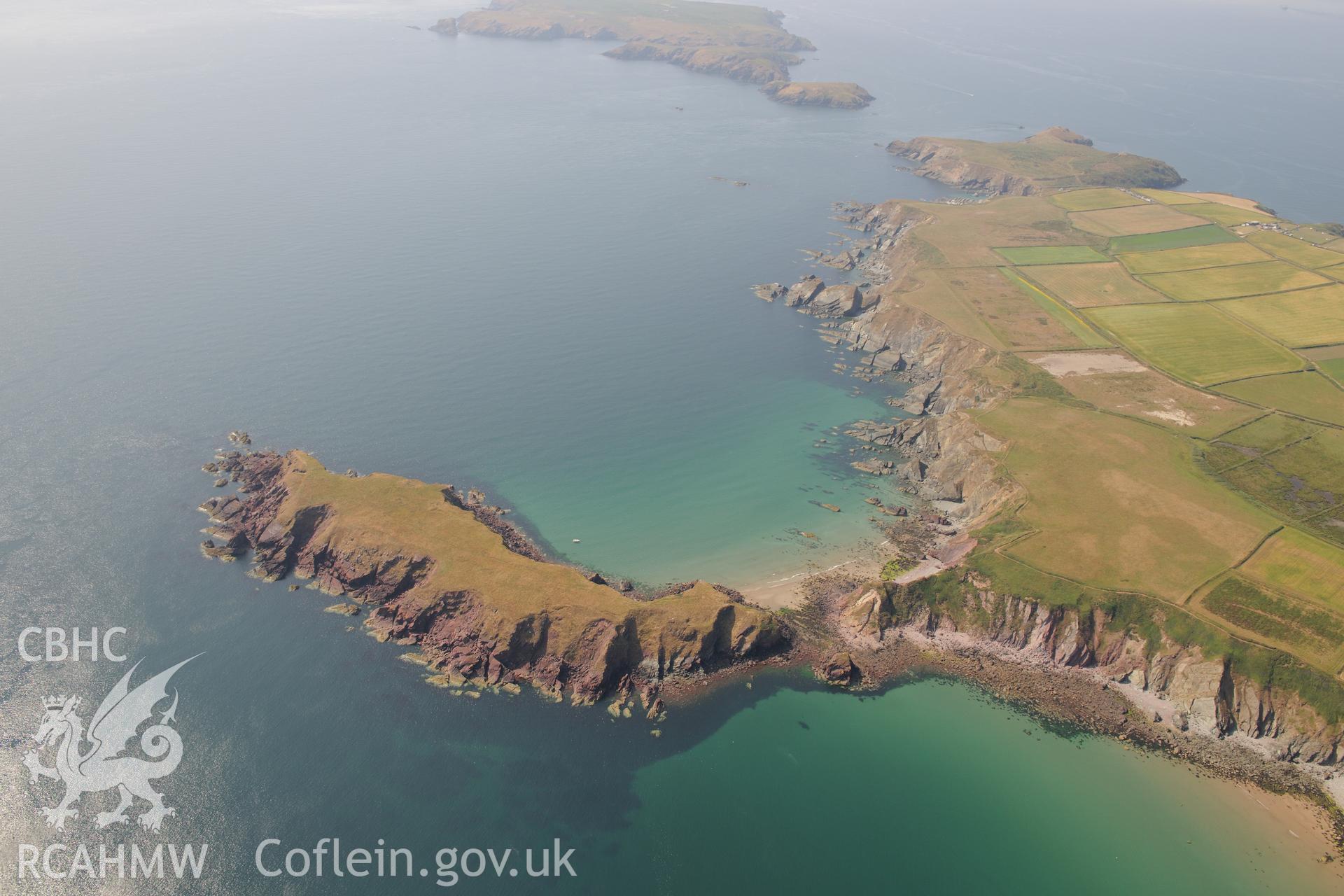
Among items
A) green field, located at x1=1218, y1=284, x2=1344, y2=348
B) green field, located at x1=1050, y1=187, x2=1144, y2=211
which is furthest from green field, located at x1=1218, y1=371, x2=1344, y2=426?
green field, located at x1=1050, y1=187, x2=1144, y2=211

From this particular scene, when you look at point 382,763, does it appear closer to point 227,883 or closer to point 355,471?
point 227,883

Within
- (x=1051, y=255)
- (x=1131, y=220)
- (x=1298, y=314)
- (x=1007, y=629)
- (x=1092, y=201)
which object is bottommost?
(x=1007, y=629)

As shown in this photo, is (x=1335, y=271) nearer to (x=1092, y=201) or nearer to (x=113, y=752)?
(x=1092, y=201)

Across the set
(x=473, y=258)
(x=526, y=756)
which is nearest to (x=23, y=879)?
(x=526, y=756)

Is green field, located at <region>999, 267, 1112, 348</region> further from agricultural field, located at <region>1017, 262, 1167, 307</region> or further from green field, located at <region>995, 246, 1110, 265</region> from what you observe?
green field, located at <region>995, 246, 1110, 265</region>

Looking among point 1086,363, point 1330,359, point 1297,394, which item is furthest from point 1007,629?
point 1330,359

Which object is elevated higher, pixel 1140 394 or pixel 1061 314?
pixel 1061 314
